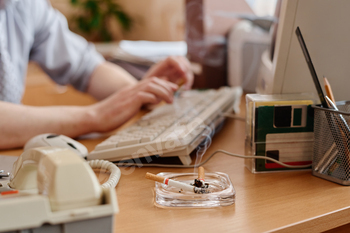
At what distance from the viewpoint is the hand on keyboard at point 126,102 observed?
71 cm

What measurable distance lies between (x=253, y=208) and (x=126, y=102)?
1.26ft

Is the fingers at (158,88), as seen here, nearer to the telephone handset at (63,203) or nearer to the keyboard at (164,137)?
the keyboard at (164,137)

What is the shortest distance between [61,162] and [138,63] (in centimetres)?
109

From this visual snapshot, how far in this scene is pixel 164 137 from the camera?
1.87 feet

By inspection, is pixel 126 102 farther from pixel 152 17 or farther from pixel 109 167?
pixel 152 17

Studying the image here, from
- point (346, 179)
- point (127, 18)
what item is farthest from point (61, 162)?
point (127, 18)

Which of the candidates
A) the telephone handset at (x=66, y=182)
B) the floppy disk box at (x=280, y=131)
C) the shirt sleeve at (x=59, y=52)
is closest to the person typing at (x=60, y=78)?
the shirt sleeve at (x=59, y=52)

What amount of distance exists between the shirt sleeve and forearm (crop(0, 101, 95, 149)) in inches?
14.9

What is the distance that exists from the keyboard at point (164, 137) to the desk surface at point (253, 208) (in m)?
0.02

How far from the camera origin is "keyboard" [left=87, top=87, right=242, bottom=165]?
556 millimetres

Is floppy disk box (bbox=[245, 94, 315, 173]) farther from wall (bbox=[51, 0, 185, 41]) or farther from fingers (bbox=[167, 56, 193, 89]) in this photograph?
wall (bbox=[51, 0, 185, 41])

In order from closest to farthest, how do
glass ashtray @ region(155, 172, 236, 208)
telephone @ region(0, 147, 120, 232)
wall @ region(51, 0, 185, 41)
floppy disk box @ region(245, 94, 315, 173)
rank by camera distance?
telephone @ region(0, 147, 120, 232)
glass ashtray @ region(155, 172, 236, 208)
floppy disk box @ region(245, 94, 315, 173)
wall @ region(51, 0, 185, 41)

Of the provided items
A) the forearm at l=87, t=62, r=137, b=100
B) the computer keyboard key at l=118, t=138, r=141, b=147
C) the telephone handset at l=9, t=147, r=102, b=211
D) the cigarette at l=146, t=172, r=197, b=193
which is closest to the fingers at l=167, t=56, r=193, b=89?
the forearm at l=87, t=62, r=137, b=100

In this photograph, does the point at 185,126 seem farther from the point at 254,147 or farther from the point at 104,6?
the point at 104,6
